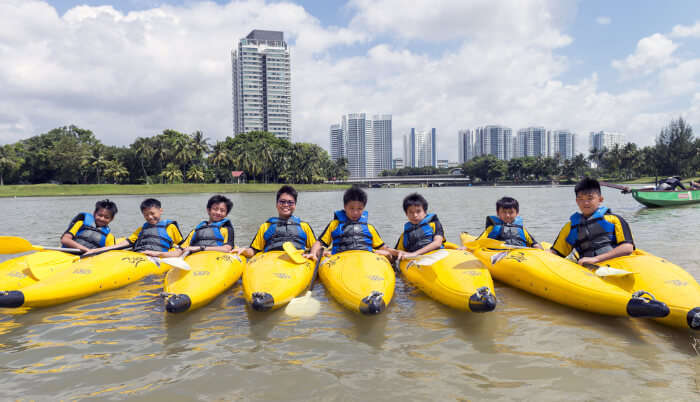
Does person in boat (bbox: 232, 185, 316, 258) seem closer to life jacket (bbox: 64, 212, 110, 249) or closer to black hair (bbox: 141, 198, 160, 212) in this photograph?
black hair (bbox: 141, 198, 160, 212)

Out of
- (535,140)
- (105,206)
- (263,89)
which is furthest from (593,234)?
(535,140)

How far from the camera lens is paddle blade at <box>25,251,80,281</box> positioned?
218 inches

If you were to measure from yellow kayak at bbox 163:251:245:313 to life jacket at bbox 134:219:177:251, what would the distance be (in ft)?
3.47

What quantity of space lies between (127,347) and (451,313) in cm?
357

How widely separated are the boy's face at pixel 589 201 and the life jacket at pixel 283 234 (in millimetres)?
4021

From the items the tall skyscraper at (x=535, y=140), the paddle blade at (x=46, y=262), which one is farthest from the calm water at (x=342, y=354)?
the tall skyscraper at (x=535, y=140)

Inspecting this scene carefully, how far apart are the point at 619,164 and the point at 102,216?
292 ft

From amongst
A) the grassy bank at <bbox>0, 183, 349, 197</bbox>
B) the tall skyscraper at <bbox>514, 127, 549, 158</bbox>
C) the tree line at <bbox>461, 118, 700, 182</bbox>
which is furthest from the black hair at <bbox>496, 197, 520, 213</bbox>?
the tall skyscraper at <bbox>514, 127, 549, 158</bbox>

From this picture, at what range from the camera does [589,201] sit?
509 centimetres

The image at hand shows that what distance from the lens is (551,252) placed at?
5.55m

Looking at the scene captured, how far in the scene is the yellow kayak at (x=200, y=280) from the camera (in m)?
4.45

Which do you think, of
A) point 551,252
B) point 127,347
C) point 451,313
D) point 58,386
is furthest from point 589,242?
point 58,386

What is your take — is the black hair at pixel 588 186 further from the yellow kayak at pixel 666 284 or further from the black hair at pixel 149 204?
the black hair at pixel 149 204

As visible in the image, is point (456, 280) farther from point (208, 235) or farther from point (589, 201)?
point (208, 235)
